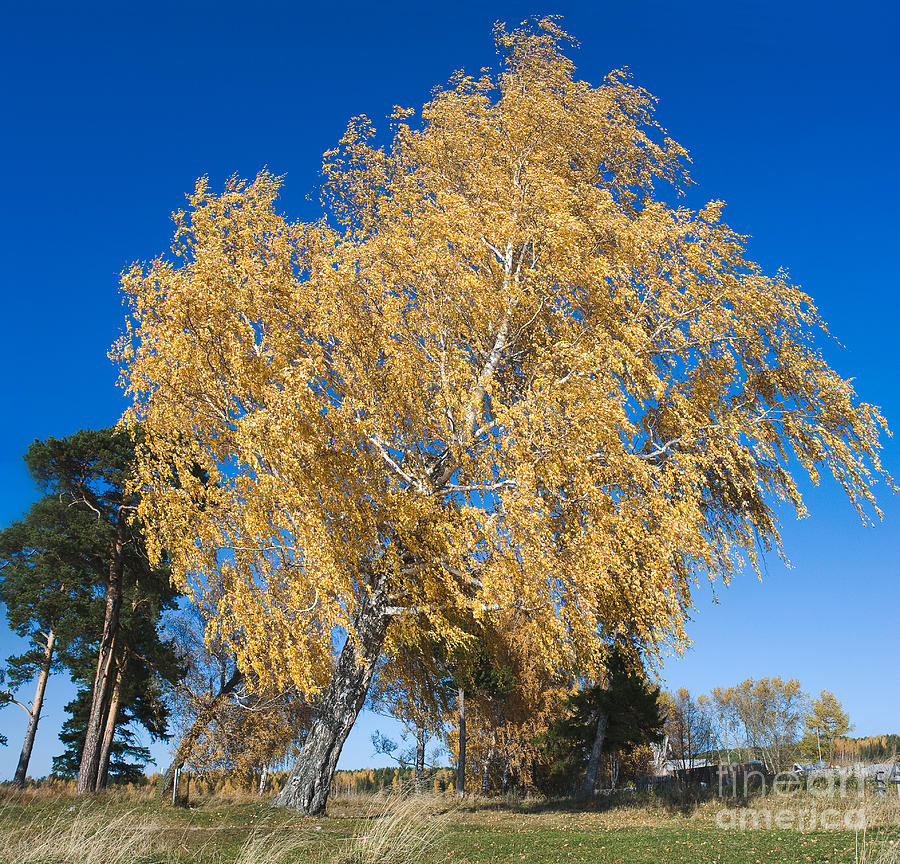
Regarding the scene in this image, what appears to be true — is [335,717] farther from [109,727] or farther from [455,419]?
[109,727]

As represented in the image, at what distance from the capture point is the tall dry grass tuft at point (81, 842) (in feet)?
21.2

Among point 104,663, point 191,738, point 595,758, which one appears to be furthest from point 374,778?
point 104,663

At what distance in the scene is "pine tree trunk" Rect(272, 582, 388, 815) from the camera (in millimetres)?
11047

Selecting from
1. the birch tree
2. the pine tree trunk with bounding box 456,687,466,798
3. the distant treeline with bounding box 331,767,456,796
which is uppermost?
the birch tree

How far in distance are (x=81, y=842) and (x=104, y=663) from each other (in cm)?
1229

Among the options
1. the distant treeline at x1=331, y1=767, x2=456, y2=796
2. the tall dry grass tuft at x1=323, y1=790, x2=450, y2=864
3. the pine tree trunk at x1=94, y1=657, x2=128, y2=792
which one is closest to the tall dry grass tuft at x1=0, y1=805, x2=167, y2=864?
the tall dry grass tuft at x1=323, y1=790, x2=450, y2=864

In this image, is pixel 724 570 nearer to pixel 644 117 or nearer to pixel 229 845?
pixel 229 845

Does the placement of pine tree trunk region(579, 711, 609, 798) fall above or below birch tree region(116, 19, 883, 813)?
below

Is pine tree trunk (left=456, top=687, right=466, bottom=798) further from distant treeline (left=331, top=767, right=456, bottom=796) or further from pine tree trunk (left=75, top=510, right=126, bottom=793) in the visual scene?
pine tree trunk (left=75, top=510, right=126, bottom=793)

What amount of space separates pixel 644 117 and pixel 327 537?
12335 mm

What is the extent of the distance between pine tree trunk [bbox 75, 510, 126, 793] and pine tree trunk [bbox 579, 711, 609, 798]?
14.8 meters

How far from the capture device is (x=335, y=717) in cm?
1117

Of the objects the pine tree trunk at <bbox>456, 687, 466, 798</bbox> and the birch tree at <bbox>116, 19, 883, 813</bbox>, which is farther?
the pine tree trunk at <bbox>456, 687, 466, 798</bbox>

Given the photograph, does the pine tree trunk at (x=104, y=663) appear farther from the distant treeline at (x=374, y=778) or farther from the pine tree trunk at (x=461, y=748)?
the distant treeline at (x=374, y=778)
